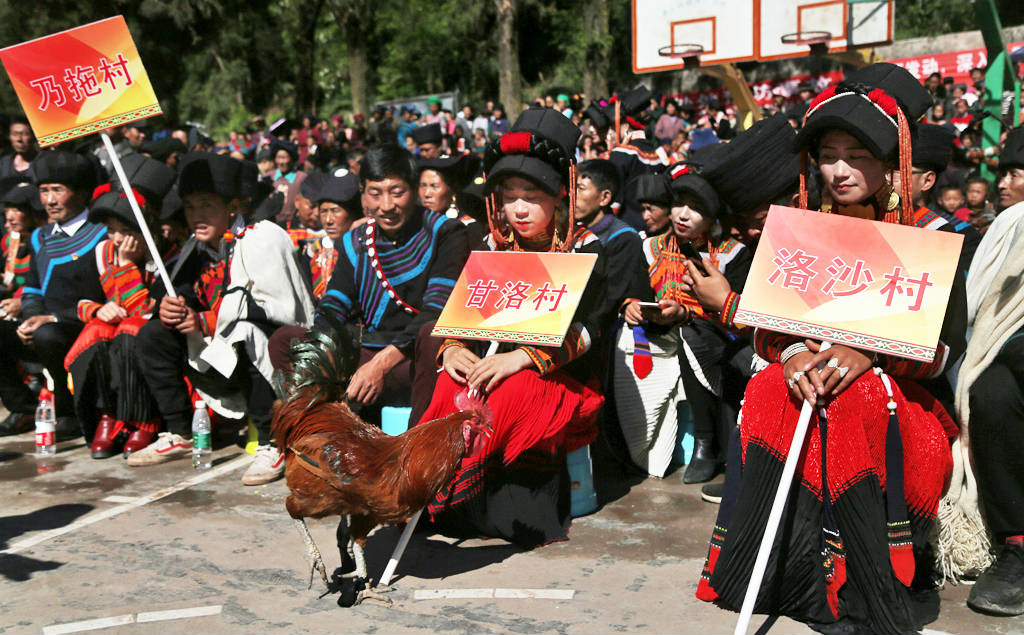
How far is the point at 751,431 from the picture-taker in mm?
3436

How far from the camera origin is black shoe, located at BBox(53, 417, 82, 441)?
6.47 meters

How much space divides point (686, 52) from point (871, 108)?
12.9 metres

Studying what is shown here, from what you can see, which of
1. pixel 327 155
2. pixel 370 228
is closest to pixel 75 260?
pixel 370 228

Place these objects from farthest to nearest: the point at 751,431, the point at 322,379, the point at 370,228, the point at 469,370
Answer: the point at 370,228 → the point at 469,370 → the point at 322,379 → the point at 751,431

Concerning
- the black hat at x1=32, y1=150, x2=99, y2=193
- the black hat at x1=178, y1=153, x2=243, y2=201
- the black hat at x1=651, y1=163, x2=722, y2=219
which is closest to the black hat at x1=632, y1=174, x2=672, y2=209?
the black hat at x1=651, y1=163, x2=722, y2=219

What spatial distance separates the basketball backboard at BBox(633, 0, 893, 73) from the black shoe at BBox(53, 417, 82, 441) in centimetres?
1171

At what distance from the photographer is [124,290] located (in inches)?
240

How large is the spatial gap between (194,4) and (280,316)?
85.0ft

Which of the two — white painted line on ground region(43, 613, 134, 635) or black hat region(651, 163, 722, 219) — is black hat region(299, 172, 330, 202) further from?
white painted line on ground region(43, 613, 134, 635)

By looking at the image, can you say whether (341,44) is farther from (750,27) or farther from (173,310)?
(173,310)

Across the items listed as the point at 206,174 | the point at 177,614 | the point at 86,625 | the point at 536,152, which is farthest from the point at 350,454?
the point at 206,174

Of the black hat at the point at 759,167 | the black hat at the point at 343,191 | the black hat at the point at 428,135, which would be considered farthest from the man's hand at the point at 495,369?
the black hat at the point at 428,135

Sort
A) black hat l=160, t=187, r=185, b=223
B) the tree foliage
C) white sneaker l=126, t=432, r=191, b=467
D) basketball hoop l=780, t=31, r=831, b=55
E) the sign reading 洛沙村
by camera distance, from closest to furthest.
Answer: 1. the sign reading 洛沙村
2. white sneaker l=126, t=432, r=191, b=467
3. black hat l=160, t=187, r=185, b=223
4. basketball hoop l=780, t=31, r=831, b=55
5. the tree foliage

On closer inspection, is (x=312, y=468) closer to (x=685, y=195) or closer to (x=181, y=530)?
(x=181, y=530)
